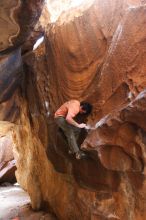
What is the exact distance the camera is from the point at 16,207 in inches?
413

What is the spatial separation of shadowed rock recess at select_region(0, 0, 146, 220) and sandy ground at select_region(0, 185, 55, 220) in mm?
381

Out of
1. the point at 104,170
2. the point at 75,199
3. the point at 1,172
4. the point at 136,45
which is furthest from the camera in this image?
the point at 1,172

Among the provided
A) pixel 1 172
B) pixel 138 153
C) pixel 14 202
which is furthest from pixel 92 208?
pixel 1 172

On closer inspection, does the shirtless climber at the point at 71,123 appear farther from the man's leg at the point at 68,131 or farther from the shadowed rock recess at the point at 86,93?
the shadowed rock recess at the point at 86,93

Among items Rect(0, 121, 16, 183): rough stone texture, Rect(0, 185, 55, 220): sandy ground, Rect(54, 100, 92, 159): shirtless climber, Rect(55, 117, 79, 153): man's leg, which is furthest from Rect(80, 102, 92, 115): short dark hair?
Rect(0, 121, 16, 183): rough stone texture

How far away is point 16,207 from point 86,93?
579 cm

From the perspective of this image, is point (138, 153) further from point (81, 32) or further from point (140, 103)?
point (81, 32)

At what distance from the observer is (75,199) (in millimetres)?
7293

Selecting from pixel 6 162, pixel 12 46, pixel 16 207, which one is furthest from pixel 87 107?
pixel 6 162

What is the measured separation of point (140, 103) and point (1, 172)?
40.5 ft

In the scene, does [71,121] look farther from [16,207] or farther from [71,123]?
[16,207]

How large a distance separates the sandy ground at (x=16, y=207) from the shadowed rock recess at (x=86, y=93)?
38 cm

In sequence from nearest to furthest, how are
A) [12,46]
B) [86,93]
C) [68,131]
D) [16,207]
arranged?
[68,131], [86,93], [12,46], [16,207]

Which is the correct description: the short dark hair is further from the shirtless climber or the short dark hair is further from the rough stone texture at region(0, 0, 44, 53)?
the rough stone texture at region(0, 0, 44, 53)
